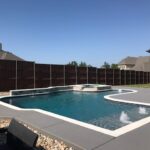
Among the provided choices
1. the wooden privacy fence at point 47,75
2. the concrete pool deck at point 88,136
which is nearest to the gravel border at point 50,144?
the concrete pool deck at point 88,136

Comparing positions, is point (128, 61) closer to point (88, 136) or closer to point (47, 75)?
point (47, 75)

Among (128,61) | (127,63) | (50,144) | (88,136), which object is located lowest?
(50,144)

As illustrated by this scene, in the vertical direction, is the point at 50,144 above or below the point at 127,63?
below

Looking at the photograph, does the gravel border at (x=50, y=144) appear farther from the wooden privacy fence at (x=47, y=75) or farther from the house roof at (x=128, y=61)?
the house roof at (x=128, y=61)

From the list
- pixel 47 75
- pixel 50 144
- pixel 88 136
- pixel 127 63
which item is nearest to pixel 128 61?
pixel 127 63

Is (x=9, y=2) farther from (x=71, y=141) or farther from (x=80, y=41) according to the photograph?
(x=80, y=41)

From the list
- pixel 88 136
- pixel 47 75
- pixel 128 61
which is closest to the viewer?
pixel 88 136

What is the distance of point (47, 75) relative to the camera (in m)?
19.0

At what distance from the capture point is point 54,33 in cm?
2334

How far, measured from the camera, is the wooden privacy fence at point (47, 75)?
16.3 meters

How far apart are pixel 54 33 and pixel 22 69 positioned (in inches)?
297

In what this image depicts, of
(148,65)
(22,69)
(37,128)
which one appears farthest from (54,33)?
(148,65)

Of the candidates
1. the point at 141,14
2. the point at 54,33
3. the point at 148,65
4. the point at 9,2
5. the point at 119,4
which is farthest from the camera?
the point at 148,65

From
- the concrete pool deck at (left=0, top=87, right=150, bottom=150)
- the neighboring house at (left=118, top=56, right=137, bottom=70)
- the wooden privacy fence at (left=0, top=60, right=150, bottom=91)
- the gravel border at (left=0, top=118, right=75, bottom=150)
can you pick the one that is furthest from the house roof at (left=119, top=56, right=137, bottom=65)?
the gravel border at (left=0, top=118, right=75, bottom=150)
